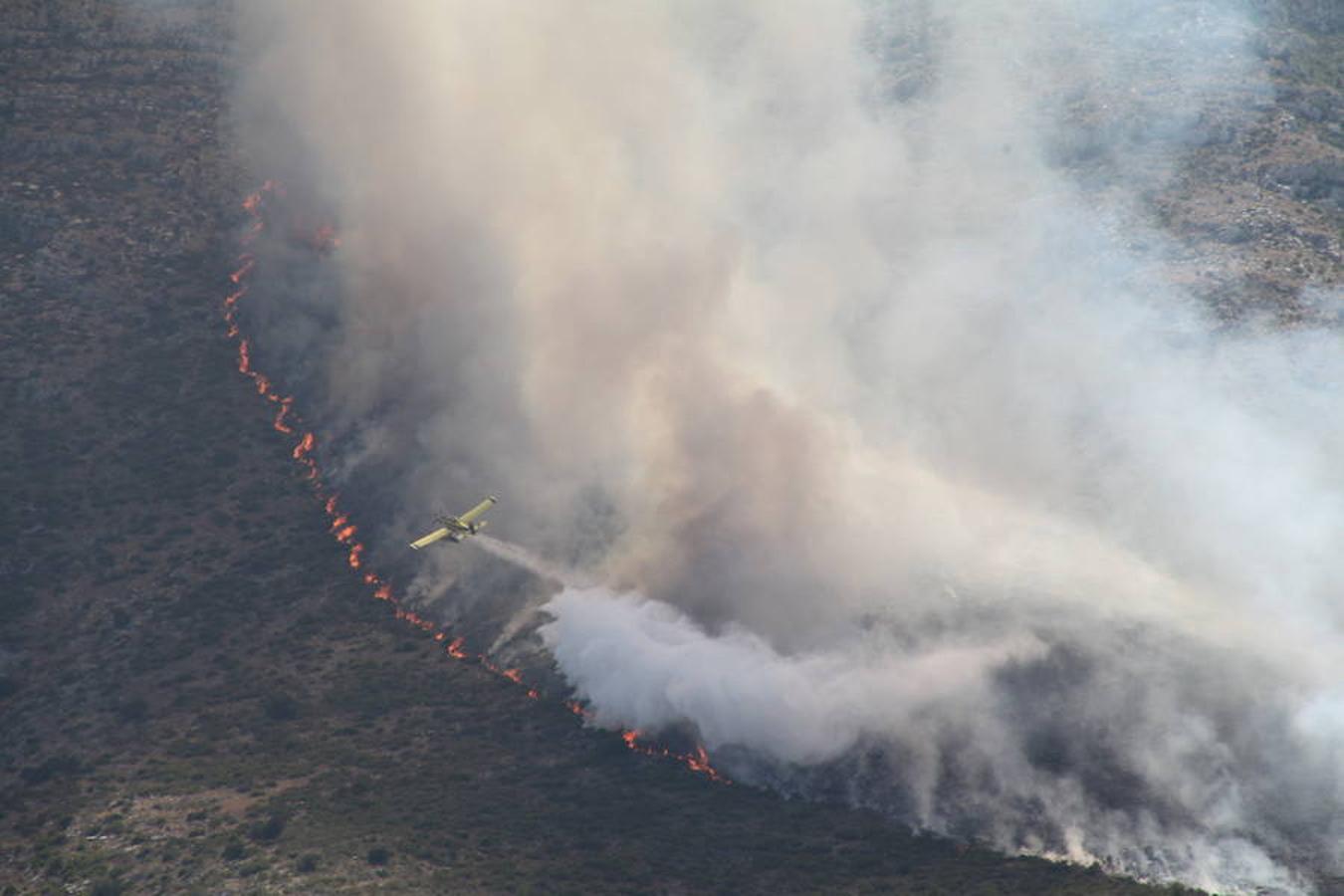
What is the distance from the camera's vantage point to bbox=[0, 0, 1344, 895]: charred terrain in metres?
98.1

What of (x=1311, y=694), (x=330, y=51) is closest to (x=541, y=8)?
(x=330, y=51)

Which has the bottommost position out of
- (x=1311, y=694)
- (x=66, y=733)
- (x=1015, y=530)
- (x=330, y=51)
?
(x=66, y=733)

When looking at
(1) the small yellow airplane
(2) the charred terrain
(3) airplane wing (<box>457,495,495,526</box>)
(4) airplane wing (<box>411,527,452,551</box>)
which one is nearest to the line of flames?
(2) the charred terrain

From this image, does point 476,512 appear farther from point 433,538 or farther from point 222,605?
point 222,605

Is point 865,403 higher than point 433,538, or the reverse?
point 865,403

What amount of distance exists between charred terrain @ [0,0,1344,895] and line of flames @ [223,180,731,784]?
852 mm

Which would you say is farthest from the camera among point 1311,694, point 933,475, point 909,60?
point 909,60

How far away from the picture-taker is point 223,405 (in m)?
140

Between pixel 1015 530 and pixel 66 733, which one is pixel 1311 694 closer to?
pixel 1015 530

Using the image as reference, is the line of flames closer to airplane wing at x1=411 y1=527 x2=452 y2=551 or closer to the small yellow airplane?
airplane wing at x1=411 y1=527 x2=452 y2=551

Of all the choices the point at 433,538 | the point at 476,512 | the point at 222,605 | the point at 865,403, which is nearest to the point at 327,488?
the point at 222,605

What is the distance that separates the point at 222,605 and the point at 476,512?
67.9 ft

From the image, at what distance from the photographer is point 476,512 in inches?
4648

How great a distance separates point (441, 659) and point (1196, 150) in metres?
78.3
